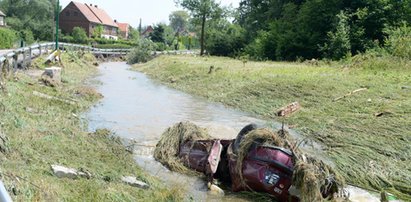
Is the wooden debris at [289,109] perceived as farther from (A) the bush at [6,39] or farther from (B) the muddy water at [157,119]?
(A) the bush at [6,39]

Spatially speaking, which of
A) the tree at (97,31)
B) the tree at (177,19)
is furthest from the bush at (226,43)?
the tree at (177,19)

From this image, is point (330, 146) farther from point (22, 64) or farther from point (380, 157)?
point (22, 64)

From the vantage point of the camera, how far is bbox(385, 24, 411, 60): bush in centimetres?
2377

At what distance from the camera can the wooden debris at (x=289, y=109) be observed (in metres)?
15.1

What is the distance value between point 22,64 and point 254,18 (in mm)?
35489

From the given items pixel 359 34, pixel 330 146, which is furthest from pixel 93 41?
pixel 330 146

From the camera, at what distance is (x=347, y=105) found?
14.6 m

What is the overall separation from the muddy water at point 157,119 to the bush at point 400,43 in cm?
1142

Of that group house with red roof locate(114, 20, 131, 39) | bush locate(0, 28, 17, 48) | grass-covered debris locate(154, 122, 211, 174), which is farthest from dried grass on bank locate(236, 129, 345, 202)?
house with red roof locate(114, 20, 131, 39)

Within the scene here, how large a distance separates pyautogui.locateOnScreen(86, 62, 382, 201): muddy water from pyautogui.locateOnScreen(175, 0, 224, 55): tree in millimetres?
33720

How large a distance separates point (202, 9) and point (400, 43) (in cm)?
3376

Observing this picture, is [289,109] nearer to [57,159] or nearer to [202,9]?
[57,159]

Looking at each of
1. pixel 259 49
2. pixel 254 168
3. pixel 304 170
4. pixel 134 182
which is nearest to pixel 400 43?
pixel 259 49

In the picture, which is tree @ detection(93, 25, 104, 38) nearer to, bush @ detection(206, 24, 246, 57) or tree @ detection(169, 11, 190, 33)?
bush @ detection(206, 24, 246, 57)
